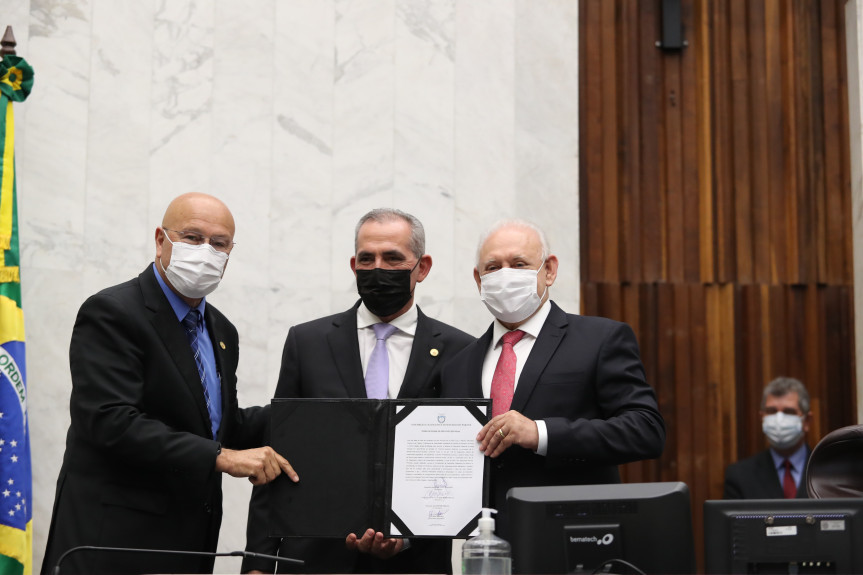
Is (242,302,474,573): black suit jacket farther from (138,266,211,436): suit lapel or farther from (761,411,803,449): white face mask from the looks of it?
(761,411,803,449): white face mask

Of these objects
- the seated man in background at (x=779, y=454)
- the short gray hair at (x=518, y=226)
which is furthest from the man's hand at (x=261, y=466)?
the seated man in background at (x=779, y=454)

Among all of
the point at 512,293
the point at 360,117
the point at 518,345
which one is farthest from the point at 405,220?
the point at 360,117

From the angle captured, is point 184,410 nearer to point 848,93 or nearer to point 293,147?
point 293,147

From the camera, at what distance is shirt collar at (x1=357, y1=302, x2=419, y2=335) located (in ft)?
12.3

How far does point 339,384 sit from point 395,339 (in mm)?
280

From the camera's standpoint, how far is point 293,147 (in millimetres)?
5727

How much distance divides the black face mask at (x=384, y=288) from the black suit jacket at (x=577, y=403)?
12.2 inches

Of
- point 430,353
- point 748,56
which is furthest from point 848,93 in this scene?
point 430,353

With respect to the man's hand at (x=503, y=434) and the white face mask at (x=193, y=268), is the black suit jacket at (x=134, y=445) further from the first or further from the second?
the man's hand at (x=503, y=434)

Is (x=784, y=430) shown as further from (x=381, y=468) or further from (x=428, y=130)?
(x=381, y=468)

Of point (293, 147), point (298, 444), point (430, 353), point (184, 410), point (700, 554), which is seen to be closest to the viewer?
point (298, 444)

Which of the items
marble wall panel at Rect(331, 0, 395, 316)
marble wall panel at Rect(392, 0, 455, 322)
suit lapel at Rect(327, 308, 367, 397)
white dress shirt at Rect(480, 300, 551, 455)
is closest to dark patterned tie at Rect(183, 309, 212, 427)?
suit lapel at Rect(327, 308, 367, 397)

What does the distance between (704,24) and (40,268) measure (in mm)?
3935

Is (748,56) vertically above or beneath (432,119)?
above
